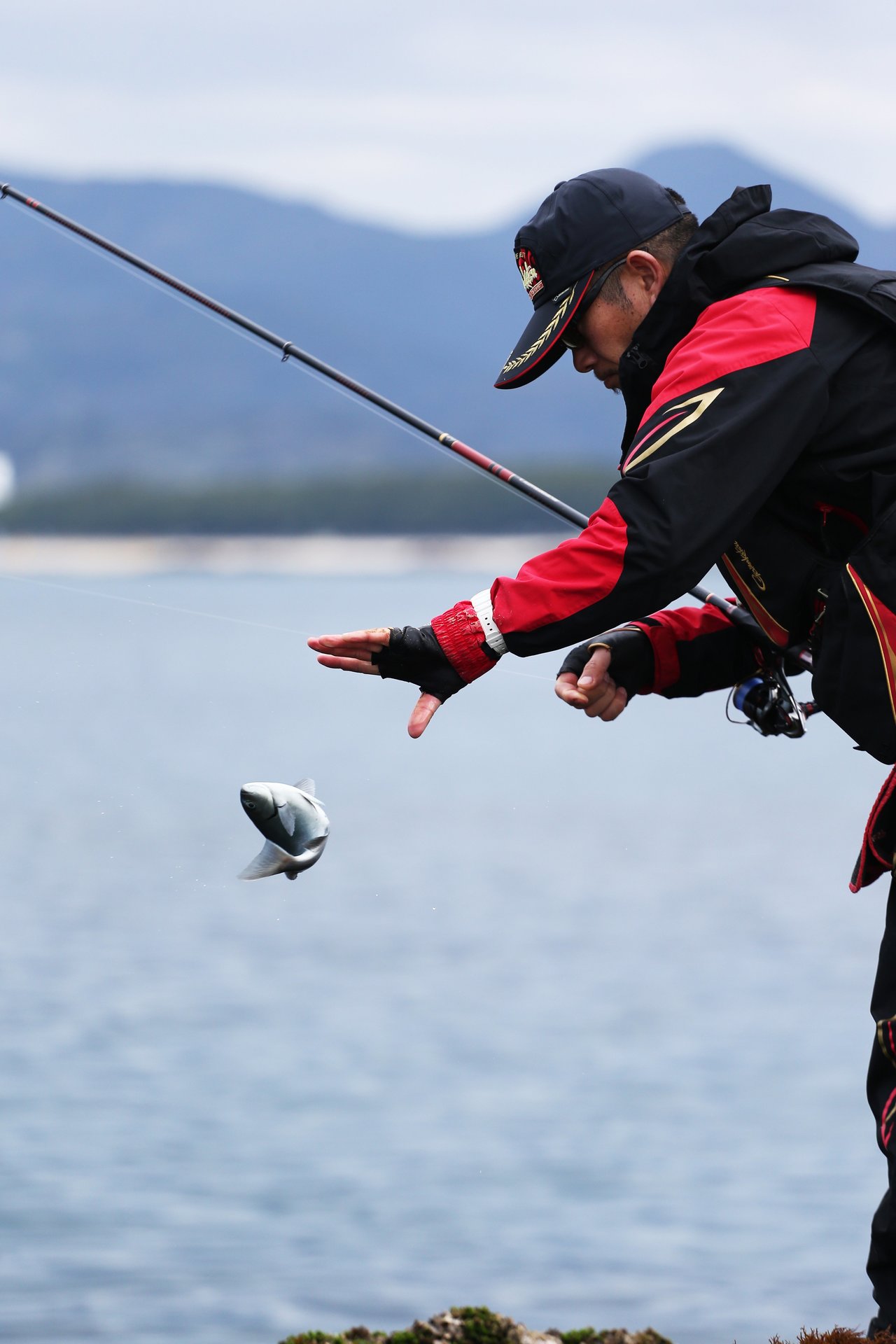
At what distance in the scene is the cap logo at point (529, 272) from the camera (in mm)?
2730

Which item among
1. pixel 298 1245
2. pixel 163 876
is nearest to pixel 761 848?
pixel 163 876

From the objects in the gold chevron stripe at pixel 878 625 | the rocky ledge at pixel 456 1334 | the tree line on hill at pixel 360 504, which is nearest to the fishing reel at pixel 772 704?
the gold chevron stripe at pixel 878 625

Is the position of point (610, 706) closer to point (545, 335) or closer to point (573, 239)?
point (545, 335)

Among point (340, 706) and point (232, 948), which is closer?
point (232, 948)

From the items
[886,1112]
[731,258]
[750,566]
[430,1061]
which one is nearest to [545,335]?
[731,258]

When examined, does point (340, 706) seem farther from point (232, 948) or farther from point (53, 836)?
point (232, 948)

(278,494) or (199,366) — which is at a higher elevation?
(199,366)

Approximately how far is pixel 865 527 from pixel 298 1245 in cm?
495

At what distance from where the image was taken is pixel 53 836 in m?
18.8

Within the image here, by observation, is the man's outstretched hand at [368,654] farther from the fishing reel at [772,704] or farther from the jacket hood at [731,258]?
the fishing reel at [772,704]

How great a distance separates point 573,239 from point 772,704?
1.04m

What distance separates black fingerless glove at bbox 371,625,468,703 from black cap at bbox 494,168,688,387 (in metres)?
0.43

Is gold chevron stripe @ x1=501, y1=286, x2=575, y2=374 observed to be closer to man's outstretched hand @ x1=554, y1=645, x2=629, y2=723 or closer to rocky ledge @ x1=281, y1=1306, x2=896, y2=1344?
man's outstretched hand @ x1=554, y1=645, x2=629, y2=723

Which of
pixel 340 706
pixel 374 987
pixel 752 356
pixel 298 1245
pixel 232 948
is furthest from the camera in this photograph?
pixel 340 706
